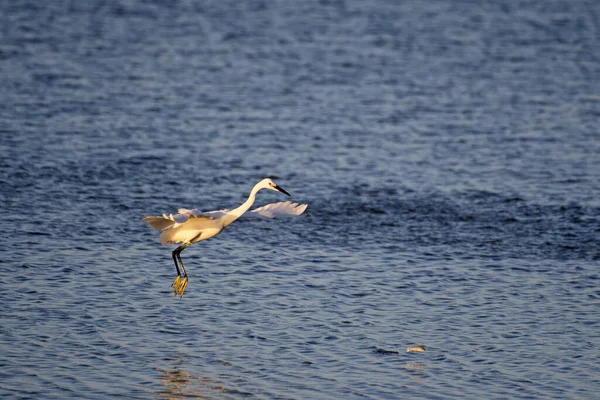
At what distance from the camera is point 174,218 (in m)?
12.4

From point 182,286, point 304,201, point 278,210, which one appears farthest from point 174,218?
point 304,201

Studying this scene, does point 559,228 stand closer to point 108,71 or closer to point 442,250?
point 442,250

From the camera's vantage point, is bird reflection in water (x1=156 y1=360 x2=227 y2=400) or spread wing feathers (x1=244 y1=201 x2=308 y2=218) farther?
spread wing feathers (x1=244 y1=201 x2=308 y2=218)

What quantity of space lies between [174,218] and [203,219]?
0.74 m

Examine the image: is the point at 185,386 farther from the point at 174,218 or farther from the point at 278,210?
the point at 278,210

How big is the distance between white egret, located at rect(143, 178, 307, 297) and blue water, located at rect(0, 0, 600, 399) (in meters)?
1.00

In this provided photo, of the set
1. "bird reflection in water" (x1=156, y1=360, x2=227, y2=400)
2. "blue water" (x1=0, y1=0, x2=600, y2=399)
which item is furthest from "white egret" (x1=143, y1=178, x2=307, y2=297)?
"bird reflection in water" (x1=156, y1=360, x2=227, y2=400)

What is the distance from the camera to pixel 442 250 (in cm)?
1659

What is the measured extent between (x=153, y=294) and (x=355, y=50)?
17945 mm

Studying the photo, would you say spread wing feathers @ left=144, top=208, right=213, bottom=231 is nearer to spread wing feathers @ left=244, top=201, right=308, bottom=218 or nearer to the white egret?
the white egret

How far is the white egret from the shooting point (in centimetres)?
1261

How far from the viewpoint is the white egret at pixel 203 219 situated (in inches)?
496

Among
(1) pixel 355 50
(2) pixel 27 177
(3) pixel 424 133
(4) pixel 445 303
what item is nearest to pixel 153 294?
(4) pixel 445 303

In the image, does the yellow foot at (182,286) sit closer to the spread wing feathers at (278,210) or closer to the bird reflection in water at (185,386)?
the spread wing feathers at (278,210)
